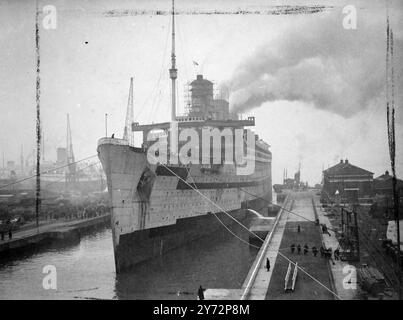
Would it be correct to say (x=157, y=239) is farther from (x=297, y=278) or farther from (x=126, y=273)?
(x=297, y=278)

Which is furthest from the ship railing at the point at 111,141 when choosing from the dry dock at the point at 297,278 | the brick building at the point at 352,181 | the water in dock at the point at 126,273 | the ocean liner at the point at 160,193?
the brick building at the point at 352,181

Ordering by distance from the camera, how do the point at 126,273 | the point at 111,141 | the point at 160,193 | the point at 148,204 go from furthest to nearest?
the point at 160,193
the point at 148,204
the point at 126,273
the point at 111,141

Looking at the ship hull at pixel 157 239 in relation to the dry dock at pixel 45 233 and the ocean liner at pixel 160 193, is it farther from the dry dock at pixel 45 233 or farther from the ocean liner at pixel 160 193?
the dry dock at pixel 45 233

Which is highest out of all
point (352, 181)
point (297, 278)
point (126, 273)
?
point (352, 181)

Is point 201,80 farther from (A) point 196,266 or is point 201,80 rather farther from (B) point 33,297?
(B) point 33,297

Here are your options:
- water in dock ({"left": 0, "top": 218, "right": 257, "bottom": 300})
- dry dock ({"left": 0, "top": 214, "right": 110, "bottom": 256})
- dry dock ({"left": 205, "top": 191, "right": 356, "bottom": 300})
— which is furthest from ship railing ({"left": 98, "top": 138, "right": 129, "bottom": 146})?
dry dock ({"left": 0, "top": 214, "right": 110, "bottom": 256})

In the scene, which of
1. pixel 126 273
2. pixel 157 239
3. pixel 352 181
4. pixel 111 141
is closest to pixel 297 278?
pixel 126 273

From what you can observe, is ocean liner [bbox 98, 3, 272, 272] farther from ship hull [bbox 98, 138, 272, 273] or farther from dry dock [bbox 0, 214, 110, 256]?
dry dock [bbox 0, 214, 110, 256]
